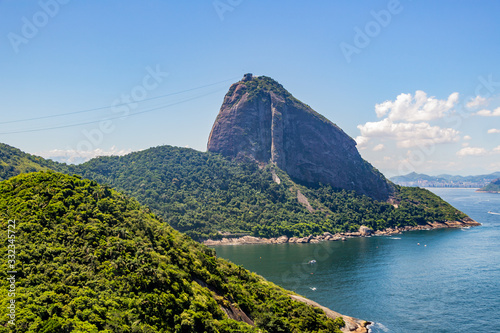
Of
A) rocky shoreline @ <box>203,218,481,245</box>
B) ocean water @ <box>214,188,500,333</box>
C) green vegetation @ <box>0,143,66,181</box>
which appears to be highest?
green vegetation @ <box>0,143,66,181</box>

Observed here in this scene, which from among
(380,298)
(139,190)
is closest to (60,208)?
(380,298)

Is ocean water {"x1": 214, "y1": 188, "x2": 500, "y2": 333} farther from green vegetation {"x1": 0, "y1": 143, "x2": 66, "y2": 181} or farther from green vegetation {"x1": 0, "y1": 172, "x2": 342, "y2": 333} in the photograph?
green vegetation {"x1": 0, "y1": 143, "x2": 66, "y2": 181}

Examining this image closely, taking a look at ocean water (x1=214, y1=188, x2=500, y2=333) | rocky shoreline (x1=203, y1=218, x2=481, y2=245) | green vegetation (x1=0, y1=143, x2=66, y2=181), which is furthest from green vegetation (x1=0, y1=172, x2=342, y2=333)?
green vegetation (x1=0, y1=143, x2=66, y2=181)

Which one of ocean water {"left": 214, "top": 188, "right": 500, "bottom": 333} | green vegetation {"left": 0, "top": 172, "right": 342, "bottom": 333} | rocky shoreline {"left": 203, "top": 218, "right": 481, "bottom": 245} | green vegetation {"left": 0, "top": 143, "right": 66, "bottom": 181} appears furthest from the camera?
rocky shoreline {"left": 203, "top": 218, "right": 481, "bottom": 245}

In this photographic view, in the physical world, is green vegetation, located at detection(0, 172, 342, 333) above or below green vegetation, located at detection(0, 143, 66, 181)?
below

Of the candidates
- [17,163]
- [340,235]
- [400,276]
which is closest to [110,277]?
[400,276]

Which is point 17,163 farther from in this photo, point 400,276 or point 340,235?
point 400,276
